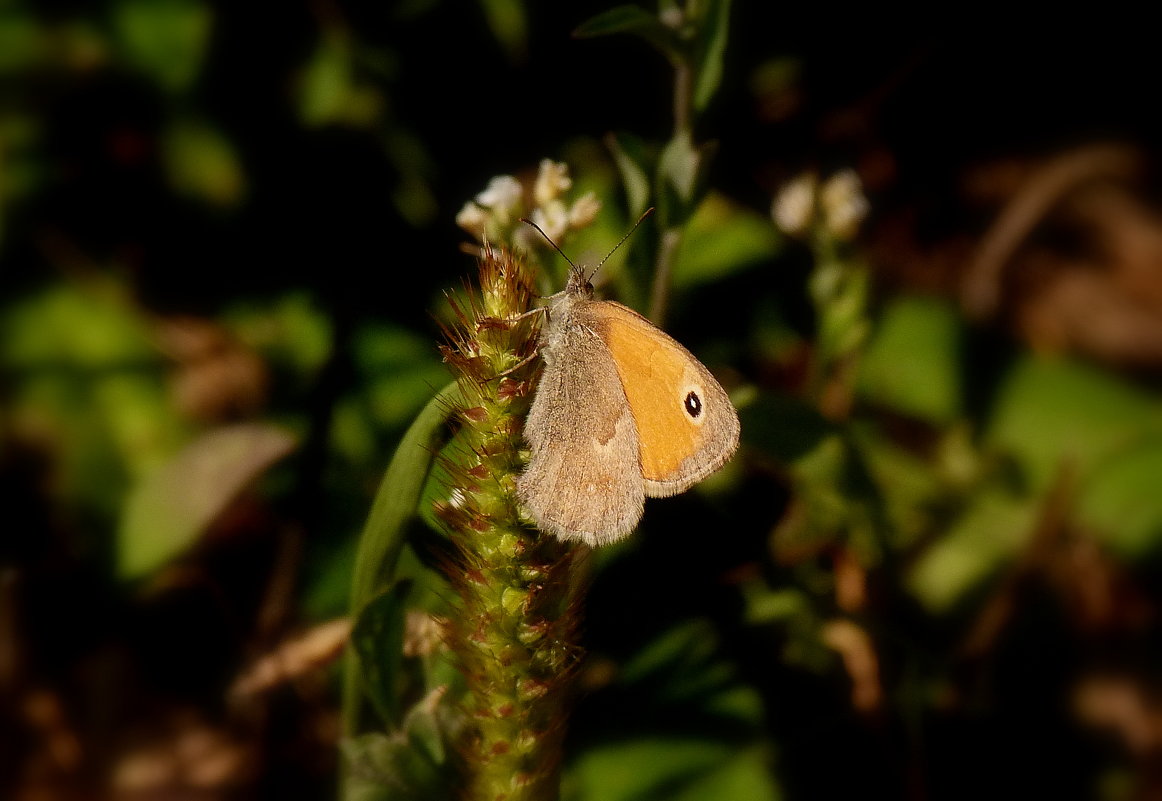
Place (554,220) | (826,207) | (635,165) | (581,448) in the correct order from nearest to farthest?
(581,448) → (635,165) → (554,220) → (826,207)

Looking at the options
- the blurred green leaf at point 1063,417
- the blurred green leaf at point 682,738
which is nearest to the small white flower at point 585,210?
the blurred green leaf at point 682,738

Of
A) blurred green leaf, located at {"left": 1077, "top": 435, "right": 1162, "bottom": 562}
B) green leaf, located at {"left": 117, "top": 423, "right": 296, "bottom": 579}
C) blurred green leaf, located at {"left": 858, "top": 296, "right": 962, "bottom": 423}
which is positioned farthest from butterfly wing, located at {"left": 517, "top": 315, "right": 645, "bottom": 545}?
blurred green leaf, located at {"left": 1077, "top": 435, "right": 1162, "bottom": 562}

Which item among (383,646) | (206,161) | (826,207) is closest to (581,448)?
(383,646)

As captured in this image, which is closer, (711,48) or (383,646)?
(383,646)

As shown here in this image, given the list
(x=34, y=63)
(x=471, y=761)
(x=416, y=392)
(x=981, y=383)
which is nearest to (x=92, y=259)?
(x=34, y=63)

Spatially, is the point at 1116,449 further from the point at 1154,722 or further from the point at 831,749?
the point at 831,749

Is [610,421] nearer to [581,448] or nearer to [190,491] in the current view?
[581,448]

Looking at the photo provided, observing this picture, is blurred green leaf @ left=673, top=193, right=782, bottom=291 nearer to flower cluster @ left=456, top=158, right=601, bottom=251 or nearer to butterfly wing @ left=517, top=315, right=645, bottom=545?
flower cluster @ left=456, top=158, right=601, bottom=251
